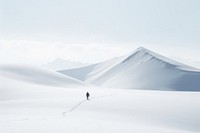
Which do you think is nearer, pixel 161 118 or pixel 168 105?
pixel 161 118

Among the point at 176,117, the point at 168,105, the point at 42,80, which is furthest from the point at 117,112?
the point at 42,80

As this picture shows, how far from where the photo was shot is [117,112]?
2912 centimetres

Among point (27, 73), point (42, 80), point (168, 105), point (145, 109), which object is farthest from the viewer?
point (27, 73)

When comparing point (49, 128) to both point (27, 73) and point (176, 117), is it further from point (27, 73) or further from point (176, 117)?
point (27, 73)

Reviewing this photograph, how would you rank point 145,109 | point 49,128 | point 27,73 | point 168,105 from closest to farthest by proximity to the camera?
point 49,128, point 145,109, point 168,105, point 27,73

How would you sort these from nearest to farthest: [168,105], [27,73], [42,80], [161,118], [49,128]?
[49,128]
[161,118]
[168,105]
[42,80]
[27,73]

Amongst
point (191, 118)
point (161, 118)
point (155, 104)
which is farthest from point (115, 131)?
point (155, 104)

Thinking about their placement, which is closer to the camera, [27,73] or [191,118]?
[191,118]

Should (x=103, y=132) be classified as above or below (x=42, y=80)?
below

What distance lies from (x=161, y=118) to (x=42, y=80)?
210ft

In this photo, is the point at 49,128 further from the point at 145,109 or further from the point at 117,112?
the point at 145,109

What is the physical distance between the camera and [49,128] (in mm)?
16609

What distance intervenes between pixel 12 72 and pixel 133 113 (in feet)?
233

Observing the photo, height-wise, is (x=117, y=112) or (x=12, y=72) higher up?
(x=12, y=72)
